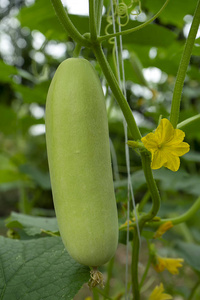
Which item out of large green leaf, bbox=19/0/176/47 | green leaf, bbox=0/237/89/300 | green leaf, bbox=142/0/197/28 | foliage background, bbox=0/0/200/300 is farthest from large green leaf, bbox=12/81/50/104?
green leaf, bbox=0/237/89/300

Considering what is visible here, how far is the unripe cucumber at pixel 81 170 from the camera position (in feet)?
1.21

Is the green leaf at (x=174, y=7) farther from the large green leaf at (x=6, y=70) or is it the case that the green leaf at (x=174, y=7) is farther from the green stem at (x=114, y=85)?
the green stem at (x=114, y=85)

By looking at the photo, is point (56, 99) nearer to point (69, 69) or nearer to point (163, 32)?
point (69, 69)

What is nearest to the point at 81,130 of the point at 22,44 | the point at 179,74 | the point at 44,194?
the point at 179,74

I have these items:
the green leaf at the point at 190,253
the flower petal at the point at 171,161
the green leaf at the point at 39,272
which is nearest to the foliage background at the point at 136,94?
the green leaf at the point at 190,253

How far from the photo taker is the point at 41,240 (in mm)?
553

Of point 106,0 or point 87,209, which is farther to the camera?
point 106,0

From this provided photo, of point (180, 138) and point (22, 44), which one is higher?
point (180, 138)

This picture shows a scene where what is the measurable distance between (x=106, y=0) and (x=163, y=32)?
203 mm

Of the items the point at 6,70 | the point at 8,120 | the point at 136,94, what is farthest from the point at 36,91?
the point at 136,94

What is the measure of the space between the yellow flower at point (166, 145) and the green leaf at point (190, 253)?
0.50m

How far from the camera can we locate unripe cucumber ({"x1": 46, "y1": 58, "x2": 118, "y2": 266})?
368 millimetres

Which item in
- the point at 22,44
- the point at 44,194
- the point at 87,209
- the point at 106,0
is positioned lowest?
the point at 44,194

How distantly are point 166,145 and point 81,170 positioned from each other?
115 millimetres
